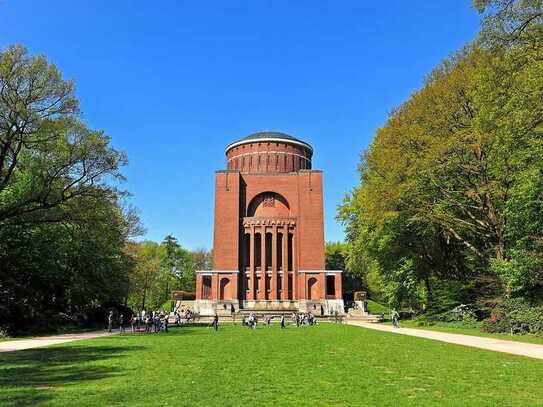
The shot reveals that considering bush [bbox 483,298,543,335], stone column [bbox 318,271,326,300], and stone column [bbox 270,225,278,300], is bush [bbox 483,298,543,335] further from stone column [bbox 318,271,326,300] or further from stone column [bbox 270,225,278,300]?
stone column [bbox 270,225,278,300]

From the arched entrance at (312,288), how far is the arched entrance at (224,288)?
8364 millimetres

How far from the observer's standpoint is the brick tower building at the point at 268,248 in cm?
4906

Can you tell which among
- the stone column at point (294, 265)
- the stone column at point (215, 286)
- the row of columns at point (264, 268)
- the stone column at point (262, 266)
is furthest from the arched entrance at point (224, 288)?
the stone column at point (294, 265)

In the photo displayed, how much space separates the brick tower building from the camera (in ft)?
161

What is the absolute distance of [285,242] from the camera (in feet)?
168

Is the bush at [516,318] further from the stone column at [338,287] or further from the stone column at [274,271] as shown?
the stone column at [274,271]

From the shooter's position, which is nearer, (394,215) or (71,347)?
(71,347)

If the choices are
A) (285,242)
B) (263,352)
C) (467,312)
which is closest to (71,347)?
(263,352)

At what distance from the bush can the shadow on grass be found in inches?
632

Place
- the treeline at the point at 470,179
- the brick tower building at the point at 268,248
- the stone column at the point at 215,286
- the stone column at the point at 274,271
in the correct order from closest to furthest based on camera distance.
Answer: the treeline at the point at 470,179 → the stone column at the point at 215,286 → the brick tower building at the point at 268,248 → the stone column at the point at 274,271

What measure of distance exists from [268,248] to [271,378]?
43813mm

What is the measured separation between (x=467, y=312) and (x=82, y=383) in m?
23.5

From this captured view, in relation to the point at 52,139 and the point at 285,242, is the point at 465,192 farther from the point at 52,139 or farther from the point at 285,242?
the point at 285,242

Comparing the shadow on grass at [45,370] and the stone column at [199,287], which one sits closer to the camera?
the shadow on grass at [45,370]
